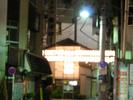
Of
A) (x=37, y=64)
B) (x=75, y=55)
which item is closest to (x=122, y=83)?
(x=75, y=55)

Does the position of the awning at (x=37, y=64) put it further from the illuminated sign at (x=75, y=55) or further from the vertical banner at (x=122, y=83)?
the vertical banner at (x=122, y=83)

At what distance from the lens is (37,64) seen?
1390 inches

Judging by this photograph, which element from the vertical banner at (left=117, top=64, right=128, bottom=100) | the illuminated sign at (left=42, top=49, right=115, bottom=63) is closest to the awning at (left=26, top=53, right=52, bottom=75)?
the illuminated sign at (left=42, top=49, right=115, bottom=63)

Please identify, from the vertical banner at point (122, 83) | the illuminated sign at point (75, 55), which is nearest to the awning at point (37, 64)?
the illuminated sign at point (75, 55)

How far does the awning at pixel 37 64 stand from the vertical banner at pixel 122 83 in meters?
6.37

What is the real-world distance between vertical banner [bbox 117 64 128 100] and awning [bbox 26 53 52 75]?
637cm

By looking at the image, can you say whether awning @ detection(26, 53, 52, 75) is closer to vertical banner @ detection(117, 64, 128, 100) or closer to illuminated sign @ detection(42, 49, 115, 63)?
illuminated sign @ detection(42, 49, 115, 63)

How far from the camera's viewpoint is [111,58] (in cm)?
3284

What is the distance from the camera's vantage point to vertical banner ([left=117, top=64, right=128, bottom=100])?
30312mm

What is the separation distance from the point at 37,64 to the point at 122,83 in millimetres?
7807

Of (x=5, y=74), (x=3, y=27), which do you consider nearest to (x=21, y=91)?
(x=5, y=74)

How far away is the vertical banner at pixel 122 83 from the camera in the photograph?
3031cm

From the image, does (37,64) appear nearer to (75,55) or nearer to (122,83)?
(75,55)

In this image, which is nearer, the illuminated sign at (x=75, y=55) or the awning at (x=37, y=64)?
the illuminated sign at (x=75, y=55)
